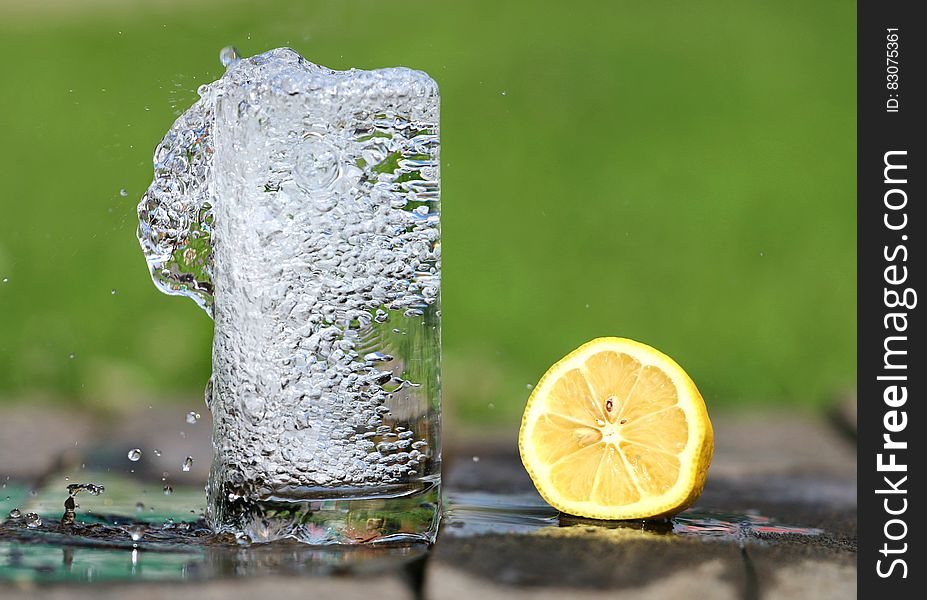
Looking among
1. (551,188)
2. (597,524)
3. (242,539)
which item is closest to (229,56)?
(242,539)

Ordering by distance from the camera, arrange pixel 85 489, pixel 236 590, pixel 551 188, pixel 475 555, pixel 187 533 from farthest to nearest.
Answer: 1. pixel 551 188
2. pixel 85 489
3. pixel 187 533
4. pixel 475 555
5. pixel 236 590

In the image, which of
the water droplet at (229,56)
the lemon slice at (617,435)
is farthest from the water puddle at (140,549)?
the water droplet at (229,56)

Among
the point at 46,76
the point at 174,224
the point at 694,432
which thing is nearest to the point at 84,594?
the point at 174,224

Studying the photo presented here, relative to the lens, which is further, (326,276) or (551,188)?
(551,188)

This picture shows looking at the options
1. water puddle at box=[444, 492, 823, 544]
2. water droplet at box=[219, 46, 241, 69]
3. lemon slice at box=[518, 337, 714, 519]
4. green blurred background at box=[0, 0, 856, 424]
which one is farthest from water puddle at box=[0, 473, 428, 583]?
green blurred background at box=[0, 0, 856, 424]

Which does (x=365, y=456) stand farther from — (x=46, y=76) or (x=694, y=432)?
(x=46, y=76)

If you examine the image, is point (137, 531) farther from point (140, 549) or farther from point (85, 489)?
point (85, 489)

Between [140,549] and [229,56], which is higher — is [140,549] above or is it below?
below
